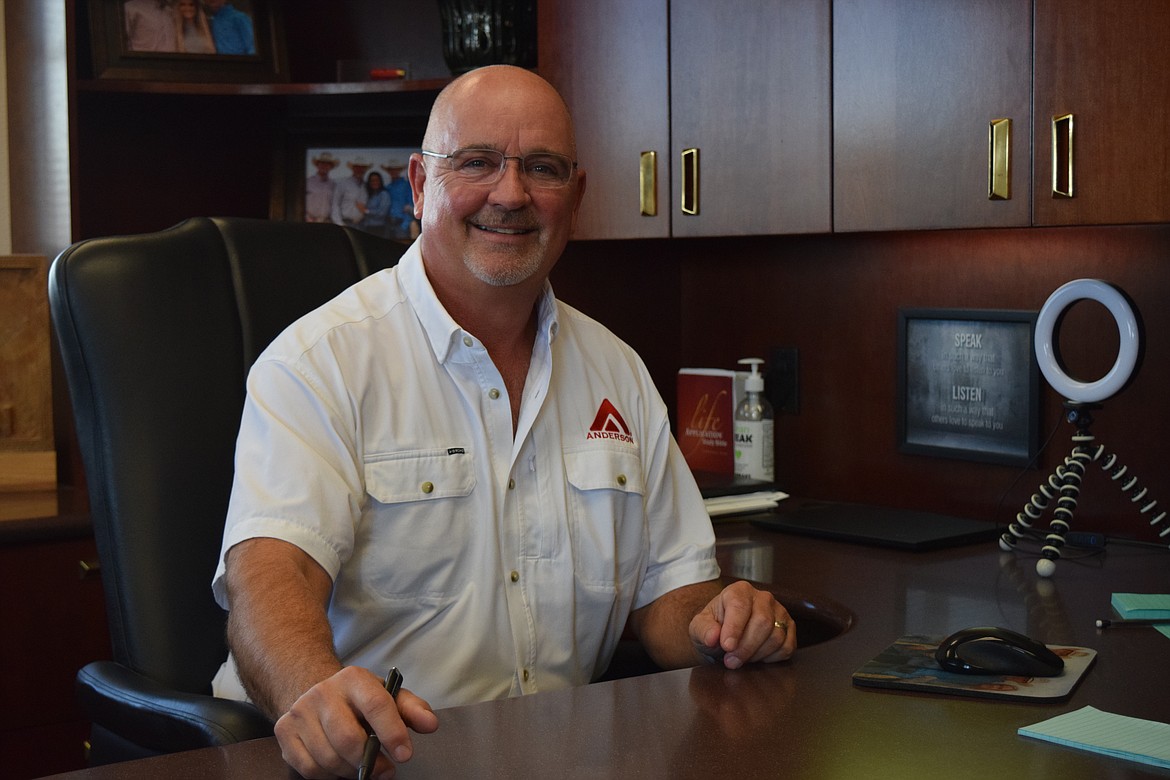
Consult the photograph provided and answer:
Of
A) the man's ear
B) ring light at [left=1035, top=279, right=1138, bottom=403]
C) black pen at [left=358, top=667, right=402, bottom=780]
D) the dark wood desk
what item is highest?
the man's ear

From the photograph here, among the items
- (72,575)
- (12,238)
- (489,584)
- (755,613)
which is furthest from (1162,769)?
(12,238)

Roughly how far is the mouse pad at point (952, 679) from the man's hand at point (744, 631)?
9cm

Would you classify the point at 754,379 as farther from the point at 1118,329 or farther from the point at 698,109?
the point at 1118,329

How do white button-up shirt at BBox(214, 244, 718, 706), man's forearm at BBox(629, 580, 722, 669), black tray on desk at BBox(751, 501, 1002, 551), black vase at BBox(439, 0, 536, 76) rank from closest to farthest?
white button-up shirt at BBox(214, 244, 718, 706) → man's forearm at BBox(629, 580, 722, 669) → black tray on desk at BBox(751, 501, 1002, 551) → black vase at BBox(439, 0, 536, 76)

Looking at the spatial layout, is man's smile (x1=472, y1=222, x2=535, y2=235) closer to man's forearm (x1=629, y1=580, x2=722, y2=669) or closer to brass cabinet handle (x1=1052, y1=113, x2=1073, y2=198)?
man's forearm (x1=629, y1=580, x2=722, y2=669)

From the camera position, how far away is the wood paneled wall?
2.08 m

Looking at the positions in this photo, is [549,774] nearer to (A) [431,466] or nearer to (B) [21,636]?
(A) [431,466]

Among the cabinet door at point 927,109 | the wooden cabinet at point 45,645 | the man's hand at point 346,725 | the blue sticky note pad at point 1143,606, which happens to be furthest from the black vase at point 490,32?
the man's hand at point 346,725

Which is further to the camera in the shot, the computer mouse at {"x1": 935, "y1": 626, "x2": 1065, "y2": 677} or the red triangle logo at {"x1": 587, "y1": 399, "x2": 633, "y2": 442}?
the red triangle logo at {"x1": 587, "y1": 399, "x2": 633, "y2": 442}

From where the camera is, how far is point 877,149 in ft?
6.53

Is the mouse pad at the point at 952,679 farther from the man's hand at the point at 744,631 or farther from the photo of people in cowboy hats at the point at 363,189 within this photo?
the photo of people in cowboy hats at the point at 363,189

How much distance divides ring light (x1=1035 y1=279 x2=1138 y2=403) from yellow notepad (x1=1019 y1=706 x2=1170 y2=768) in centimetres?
87

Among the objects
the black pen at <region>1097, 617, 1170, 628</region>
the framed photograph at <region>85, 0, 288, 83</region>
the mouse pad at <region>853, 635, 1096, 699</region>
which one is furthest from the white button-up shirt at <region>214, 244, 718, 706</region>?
the framed photograph at <region>85, 0, 288, 83</region>

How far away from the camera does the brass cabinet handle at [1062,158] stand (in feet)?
5.75
